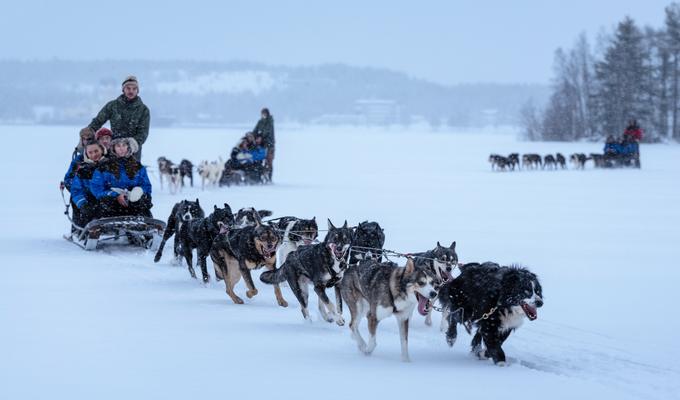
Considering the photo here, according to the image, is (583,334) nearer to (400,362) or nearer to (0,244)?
(400,362)

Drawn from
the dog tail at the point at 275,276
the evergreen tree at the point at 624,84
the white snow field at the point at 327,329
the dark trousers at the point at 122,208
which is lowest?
the white snow field at the point at 327,329

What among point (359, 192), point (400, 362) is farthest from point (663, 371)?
point (359, 192)

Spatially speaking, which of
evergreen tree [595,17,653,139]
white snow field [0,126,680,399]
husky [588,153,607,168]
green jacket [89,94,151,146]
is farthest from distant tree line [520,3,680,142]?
green jacket [89,94,151,146]

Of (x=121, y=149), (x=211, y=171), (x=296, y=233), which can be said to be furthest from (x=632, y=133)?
(x=296, y=233)

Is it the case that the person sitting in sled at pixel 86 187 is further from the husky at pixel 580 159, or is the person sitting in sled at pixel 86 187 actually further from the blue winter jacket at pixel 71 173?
the husky at pixel 580 159

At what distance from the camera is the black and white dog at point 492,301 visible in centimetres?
457

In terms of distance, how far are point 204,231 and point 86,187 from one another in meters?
2.47

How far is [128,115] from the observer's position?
34.0ft

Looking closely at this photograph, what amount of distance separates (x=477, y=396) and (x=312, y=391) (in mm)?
786

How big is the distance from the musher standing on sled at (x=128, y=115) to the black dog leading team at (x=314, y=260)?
0.01 metres

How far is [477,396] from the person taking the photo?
410 centimetres

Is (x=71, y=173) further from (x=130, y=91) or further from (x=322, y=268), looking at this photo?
(x=322, y=268)

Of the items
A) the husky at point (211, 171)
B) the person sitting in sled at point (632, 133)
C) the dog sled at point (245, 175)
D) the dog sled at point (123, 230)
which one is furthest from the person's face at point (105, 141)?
the person sitting in sled at point (632, 133)

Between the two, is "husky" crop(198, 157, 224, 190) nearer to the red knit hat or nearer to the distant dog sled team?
the red knit hat
